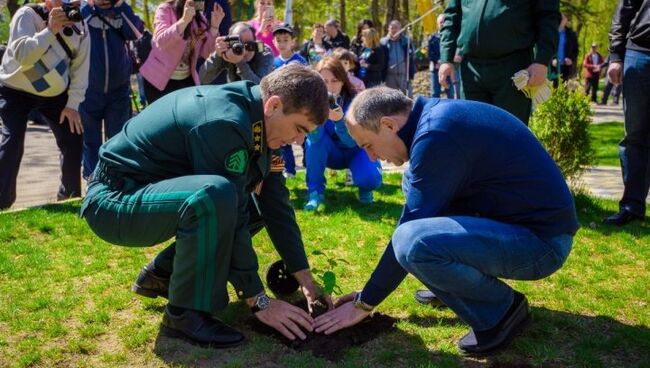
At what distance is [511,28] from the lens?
15.6 ft

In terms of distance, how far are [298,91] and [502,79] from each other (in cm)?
237

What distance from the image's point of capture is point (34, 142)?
38.5 feet

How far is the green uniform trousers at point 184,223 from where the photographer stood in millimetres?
2965

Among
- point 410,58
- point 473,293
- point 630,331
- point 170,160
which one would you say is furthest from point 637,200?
point 410,58

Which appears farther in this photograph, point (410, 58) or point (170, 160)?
point (410, 58)

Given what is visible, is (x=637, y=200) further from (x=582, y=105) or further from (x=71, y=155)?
(x=71, y=155)

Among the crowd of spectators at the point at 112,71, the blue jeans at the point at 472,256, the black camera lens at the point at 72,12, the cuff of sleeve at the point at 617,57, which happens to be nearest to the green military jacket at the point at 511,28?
the cuff of sleeve at the point at 617,57

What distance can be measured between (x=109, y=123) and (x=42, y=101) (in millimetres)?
764

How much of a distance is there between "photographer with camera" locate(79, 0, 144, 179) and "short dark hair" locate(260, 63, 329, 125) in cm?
378

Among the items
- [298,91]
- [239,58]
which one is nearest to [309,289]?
[298,91]

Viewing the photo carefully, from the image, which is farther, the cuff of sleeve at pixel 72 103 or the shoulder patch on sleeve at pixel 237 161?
the cuff of sleeve at pixel 72 103

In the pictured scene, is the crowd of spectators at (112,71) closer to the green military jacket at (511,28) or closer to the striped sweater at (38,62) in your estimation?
the striped sweater at (38,62)

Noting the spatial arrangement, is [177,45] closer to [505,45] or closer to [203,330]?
[505,45]

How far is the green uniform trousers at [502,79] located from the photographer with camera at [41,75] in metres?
3.38
